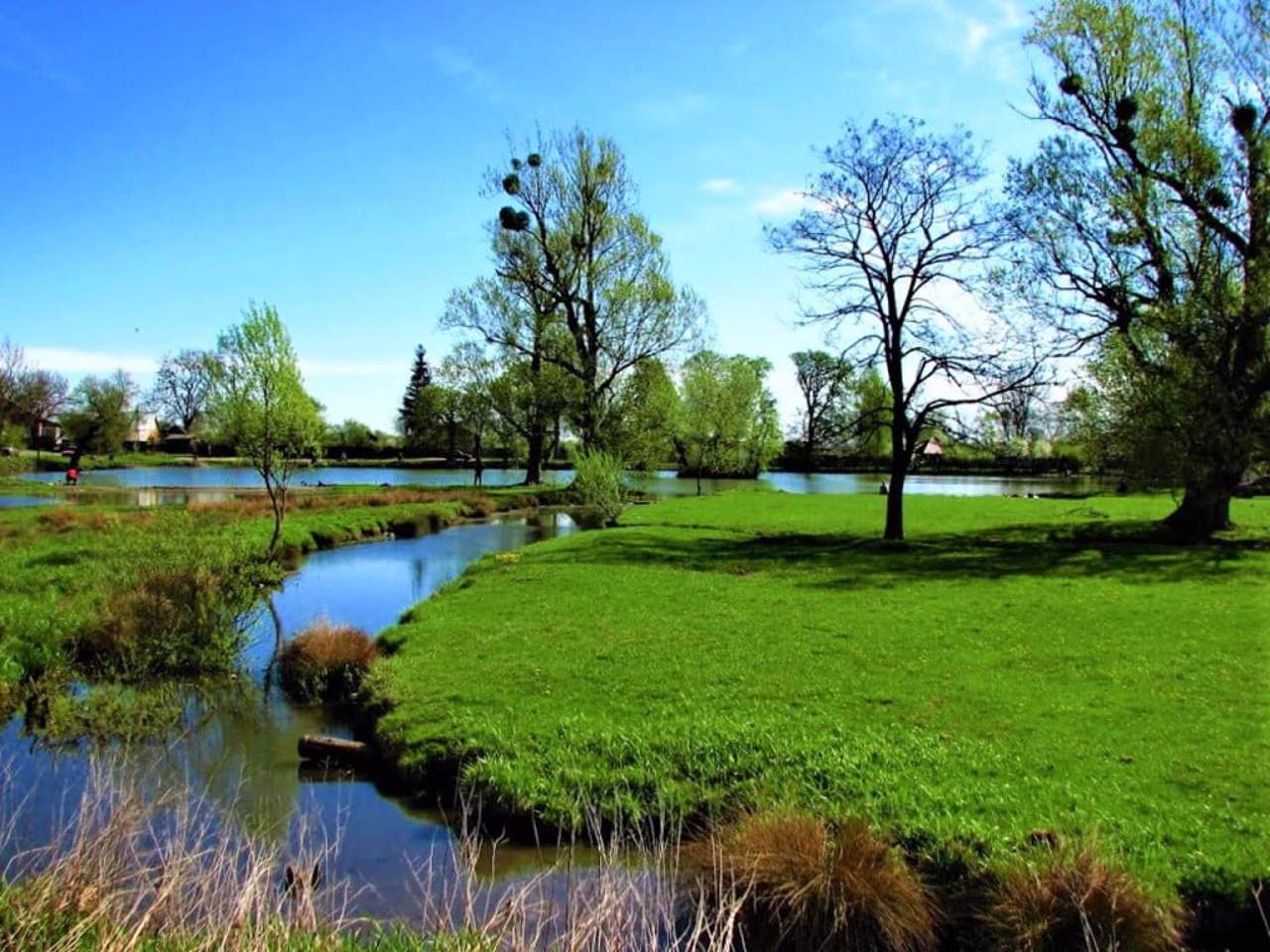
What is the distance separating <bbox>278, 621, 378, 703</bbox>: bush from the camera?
12914 mm

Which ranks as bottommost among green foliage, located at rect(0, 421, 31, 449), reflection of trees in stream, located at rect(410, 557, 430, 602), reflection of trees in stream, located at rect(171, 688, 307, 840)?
reflection of trees in stream, located at rect(171, 688, 307, 840)

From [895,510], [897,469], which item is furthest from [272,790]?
[895,510]

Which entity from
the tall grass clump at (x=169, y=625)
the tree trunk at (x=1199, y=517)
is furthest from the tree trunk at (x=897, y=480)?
the tall grass clump at (x=169, y=625)

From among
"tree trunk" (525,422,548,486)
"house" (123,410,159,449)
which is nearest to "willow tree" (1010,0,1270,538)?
"tree trunk" (525,422,548,486)

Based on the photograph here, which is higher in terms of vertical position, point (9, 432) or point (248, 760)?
point (9, 432)

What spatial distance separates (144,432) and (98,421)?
38235 millimetres

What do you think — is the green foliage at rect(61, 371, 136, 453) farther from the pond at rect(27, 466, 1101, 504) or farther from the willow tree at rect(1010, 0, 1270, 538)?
the willow tree at rect(1010, 0, 1270, 538)

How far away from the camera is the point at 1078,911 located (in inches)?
231

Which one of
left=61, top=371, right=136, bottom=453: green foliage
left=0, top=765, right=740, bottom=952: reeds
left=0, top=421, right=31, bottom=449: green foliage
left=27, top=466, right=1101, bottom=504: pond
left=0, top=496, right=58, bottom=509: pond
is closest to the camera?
left=0, top=765, right=740, bottom=952: reeds

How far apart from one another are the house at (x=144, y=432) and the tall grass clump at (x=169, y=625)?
355ft

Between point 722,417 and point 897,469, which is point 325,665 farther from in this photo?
point 722,417

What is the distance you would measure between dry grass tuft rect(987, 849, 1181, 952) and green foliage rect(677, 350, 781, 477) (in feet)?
202

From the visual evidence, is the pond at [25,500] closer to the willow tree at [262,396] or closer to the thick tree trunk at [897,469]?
the willow tree at [262,396]

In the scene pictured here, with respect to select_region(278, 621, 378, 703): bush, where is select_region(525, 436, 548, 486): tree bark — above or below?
above
